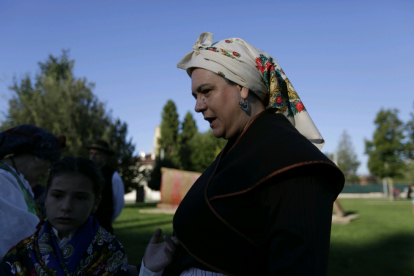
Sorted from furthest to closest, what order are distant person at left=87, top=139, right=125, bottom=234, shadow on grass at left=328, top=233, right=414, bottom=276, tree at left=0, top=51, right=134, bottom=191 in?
tree at left=0, top=51, right=134, bottom=191 < shadow on grass at left=328, top=233, right=414, bottom=276 < distant person at left=87, top=139, right=125, bottom=234

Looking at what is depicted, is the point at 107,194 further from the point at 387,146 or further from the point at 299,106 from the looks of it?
the point at 387,146

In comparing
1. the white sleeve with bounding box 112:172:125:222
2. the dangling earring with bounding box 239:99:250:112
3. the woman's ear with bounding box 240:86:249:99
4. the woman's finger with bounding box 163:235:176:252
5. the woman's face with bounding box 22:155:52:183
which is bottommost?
the white sleeve with bounding box 112:172:125:222

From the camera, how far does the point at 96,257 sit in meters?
1.82

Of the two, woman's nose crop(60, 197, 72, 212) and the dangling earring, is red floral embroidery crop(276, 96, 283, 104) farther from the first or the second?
woman's nose crop(60, 197, 72, 212)

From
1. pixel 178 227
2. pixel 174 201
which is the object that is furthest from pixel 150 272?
pixel 174 201

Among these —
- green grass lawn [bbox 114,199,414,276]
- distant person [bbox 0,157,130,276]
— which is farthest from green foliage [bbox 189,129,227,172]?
distant person [bbox 0,157,130,276]

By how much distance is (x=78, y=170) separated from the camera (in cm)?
200

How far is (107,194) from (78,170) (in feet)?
10.2

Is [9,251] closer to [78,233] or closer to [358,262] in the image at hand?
[78,233]

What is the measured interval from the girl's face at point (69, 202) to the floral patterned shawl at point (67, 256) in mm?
59

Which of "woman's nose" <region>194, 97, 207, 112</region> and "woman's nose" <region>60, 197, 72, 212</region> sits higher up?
"woman's nose" <region>194, 97, 207, 112</region>

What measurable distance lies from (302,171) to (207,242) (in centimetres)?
40

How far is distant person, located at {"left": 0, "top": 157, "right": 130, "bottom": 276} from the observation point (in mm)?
1742

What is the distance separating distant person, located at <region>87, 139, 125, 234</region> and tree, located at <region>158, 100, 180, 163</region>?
158 feet
